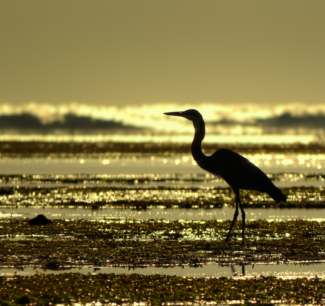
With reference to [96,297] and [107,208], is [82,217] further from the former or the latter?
[96,297]

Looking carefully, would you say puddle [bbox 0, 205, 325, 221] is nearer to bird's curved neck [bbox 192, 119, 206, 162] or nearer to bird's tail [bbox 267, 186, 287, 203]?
bird's tail [bbox 267, 186, 287, 203]

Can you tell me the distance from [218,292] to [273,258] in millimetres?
3627

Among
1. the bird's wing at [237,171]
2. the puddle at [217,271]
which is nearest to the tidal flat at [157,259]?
the puddle at [217,271]

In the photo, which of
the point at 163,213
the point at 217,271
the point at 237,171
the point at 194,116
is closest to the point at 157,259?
the point at 217,271

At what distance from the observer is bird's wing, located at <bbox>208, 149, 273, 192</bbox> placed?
16.9 m

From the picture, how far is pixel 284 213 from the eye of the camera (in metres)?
25.1

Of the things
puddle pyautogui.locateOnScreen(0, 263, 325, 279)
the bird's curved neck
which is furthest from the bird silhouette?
puddle pyautogui.locateOnScreen(0, 263, 325, 279)

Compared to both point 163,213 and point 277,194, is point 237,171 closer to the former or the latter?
point 277,194

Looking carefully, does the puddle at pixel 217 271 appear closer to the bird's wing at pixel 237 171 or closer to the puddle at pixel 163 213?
the bird's wing at pixel 237 171

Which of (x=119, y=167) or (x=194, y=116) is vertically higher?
(x=194, y=116)

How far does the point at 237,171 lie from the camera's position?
1689 cm

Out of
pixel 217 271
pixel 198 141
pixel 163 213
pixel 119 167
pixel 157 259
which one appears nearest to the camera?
pixel 217 271

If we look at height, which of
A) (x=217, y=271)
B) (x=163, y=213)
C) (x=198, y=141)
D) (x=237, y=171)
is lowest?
(x=217, y=271)

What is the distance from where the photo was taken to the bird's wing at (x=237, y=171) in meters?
16.9
